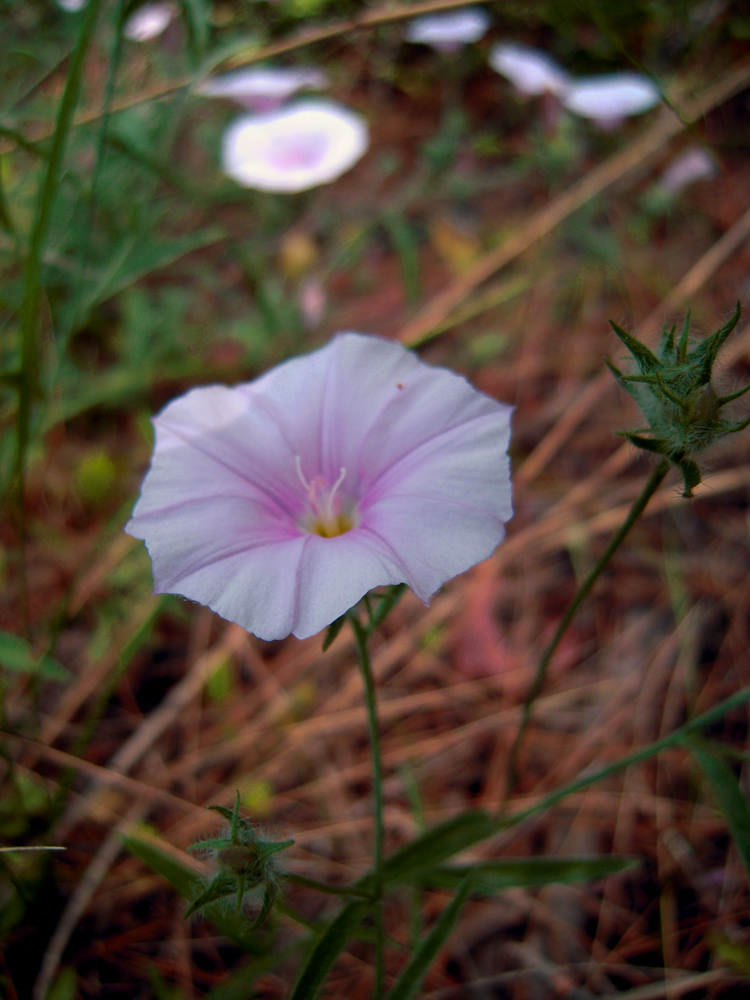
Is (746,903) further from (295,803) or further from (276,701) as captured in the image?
(276,701)

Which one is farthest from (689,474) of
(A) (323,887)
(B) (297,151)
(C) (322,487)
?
(B) (297,151)

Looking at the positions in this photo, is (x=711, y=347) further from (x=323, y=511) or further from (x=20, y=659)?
(x=20, y=659)

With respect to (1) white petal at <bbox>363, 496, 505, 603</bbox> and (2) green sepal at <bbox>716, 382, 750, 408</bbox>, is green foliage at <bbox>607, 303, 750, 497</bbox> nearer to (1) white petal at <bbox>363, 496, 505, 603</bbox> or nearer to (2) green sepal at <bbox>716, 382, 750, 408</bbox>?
(2) green sepal at <bbox>716, 382, 750, 408</bbox>

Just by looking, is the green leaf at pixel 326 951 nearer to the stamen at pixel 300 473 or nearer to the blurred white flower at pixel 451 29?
the stamen at pixel 300 473

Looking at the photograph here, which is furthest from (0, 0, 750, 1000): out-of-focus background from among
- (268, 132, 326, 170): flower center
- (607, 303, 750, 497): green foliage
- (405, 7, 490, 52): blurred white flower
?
(405, 7, 490, 52): blurred white flower

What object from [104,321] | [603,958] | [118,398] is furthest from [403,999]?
[104,321]

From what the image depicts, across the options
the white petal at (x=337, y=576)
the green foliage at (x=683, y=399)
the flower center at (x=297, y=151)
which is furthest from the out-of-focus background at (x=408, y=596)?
the white petal at (x=337, y=576)
